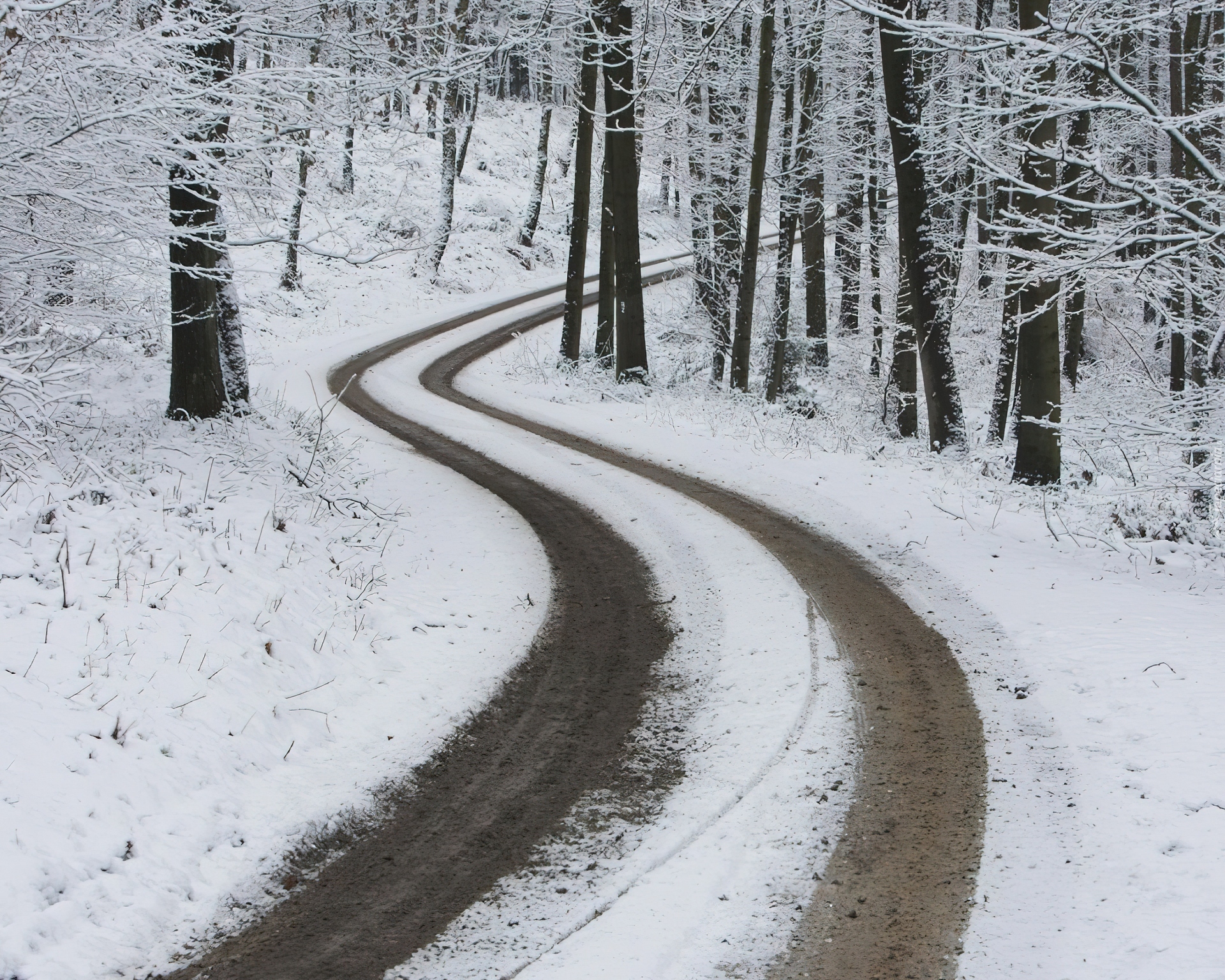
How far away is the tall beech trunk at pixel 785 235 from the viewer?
20281 mm

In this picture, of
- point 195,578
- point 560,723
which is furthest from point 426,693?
point 195,578

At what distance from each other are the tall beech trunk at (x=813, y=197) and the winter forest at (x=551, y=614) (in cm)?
645

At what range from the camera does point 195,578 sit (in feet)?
21.6

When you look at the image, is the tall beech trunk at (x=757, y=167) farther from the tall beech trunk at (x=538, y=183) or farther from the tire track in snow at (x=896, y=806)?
the tall beech trunk at (x=538, y=183)

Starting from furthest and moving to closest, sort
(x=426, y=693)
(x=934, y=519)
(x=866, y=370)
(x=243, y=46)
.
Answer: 1. (x=866, y=370)
2. (x=243, y=46)
3. (x=934, y=519)
4. (x=426, y=693)

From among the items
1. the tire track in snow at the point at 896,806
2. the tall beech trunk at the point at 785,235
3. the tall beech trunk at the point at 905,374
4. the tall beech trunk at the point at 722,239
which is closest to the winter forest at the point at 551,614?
the tire track in snow at the point at 896,806

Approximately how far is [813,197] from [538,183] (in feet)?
62.6

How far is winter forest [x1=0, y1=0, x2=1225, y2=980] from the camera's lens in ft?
12.6

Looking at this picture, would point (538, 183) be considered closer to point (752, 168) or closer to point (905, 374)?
point (752, 168)

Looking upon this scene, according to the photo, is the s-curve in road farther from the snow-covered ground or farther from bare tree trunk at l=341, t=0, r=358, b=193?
bare tree trunk at l=341, t=0, r=358, b=193

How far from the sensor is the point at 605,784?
4.92 meters

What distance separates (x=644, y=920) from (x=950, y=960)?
4.05 feet

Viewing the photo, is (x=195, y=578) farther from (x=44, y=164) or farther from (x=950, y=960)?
(x=950, y=960)

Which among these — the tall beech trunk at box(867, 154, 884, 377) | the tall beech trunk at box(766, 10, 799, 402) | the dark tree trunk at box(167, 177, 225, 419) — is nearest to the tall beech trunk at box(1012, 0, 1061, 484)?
the tall beech trunk at box(766, 10, 799, 402)
